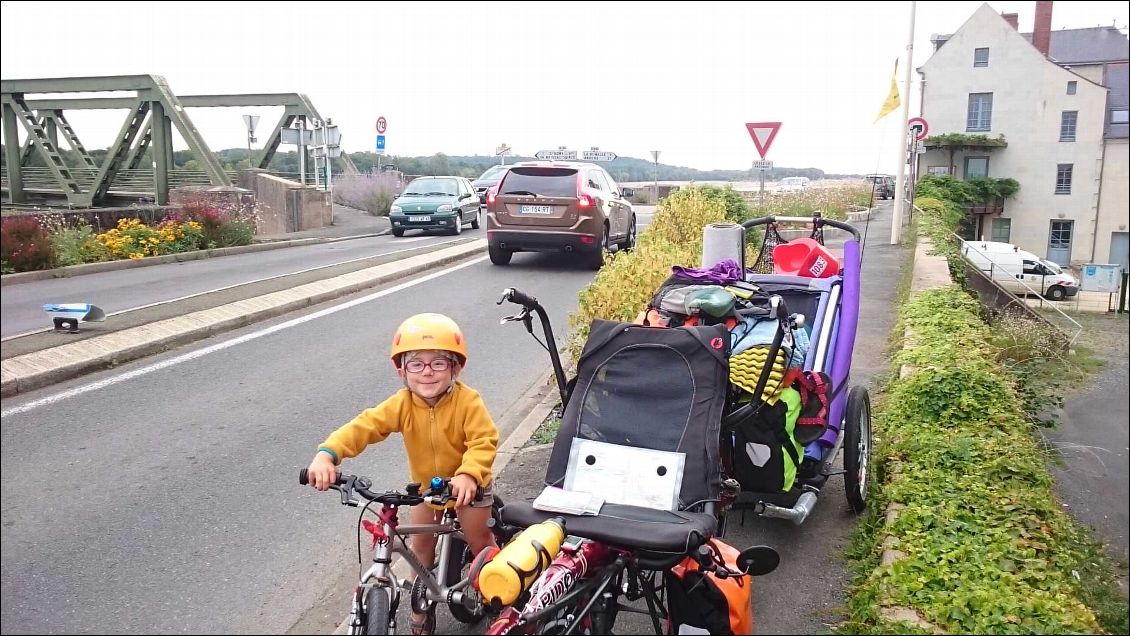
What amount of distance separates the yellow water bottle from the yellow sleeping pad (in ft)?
5.20

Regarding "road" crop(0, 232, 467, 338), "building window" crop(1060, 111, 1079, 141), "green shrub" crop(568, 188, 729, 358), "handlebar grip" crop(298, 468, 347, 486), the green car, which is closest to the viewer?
"road" crop(0, 232, 467, 338)

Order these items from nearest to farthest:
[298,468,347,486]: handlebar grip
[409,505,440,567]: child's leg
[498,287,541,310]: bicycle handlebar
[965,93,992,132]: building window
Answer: [298,468,347,486]: handlebar grip → [409,505,440,567]: child's leg → [498,287,541,310]: bicycle handlebar → [965,93,992,132]: building window

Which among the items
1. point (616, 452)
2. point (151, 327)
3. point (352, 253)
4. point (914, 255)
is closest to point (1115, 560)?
point (616, 452)

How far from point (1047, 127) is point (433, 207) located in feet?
62.7

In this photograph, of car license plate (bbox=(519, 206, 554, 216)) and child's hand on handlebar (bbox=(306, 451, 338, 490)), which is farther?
car license plate (bbox=(519, 206, 554, 216))

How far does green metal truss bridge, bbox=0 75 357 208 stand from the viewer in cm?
289

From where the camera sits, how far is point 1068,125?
4.26 m

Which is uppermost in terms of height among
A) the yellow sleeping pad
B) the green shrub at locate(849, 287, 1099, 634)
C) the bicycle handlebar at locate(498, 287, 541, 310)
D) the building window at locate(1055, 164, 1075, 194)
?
the building window at locate(1055, 164, 1075, 194)

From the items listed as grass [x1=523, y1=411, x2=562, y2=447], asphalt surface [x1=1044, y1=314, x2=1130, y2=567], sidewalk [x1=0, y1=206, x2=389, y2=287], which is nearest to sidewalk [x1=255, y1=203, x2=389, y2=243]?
sidewalk [x1=0, y1=206, x2=389, y2=287]

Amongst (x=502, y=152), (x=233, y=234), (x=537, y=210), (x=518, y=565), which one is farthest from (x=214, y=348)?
(x=502, y=152)

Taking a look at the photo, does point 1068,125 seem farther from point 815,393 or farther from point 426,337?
point 426,337

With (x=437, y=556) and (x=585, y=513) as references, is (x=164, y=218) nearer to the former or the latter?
A: (x=437, y=556)

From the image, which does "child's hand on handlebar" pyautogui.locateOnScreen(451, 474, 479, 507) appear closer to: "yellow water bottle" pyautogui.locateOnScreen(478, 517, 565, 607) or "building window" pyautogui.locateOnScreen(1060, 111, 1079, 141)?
"yellow water bottle" pyautogui.locateOnScreen(478, 517, 565, 607)

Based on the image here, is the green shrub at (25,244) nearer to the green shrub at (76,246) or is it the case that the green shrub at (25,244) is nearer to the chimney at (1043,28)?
the green shrub at (76,246)
